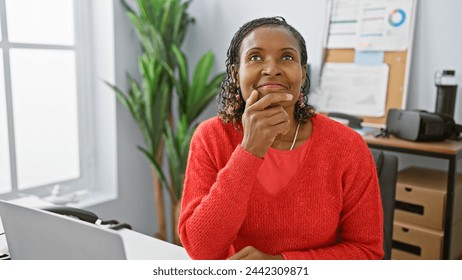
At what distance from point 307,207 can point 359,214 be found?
0.12 metres

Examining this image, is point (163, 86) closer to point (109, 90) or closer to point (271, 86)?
point (109, 90)

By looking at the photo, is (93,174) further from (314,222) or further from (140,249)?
(314,222)

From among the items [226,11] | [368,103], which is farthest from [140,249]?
[226,11]

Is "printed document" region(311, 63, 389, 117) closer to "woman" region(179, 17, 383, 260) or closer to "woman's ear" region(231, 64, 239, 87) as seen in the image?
"woman" region(179, 17, 383, 260)

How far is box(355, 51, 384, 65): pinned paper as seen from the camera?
7.11 feet

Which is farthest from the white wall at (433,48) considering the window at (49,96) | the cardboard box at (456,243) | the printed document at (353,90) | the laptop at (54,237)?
the laptop at (54,237)

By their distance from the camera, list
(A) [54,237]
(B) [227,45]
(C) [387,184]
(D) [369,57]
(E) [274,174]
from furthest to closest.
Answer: (B) [227,45]
(D) [369,57]
(C) [387,184]
(E) [274,174]
(A) [54,237]

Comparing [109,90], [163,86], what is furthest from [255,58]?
[109,90]

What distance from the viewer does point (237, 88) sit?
3.54 feet

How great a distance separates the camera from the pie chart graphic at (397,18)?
2100 millimetres

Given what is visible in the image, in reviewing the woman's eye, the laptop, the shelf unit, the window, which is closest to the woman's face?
the woman's eye

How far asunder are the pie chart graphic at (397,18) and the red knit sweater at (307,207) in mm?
1284

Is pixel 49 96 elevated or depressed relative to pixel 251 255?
elevated

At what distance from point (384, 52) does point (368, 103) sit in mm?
255
